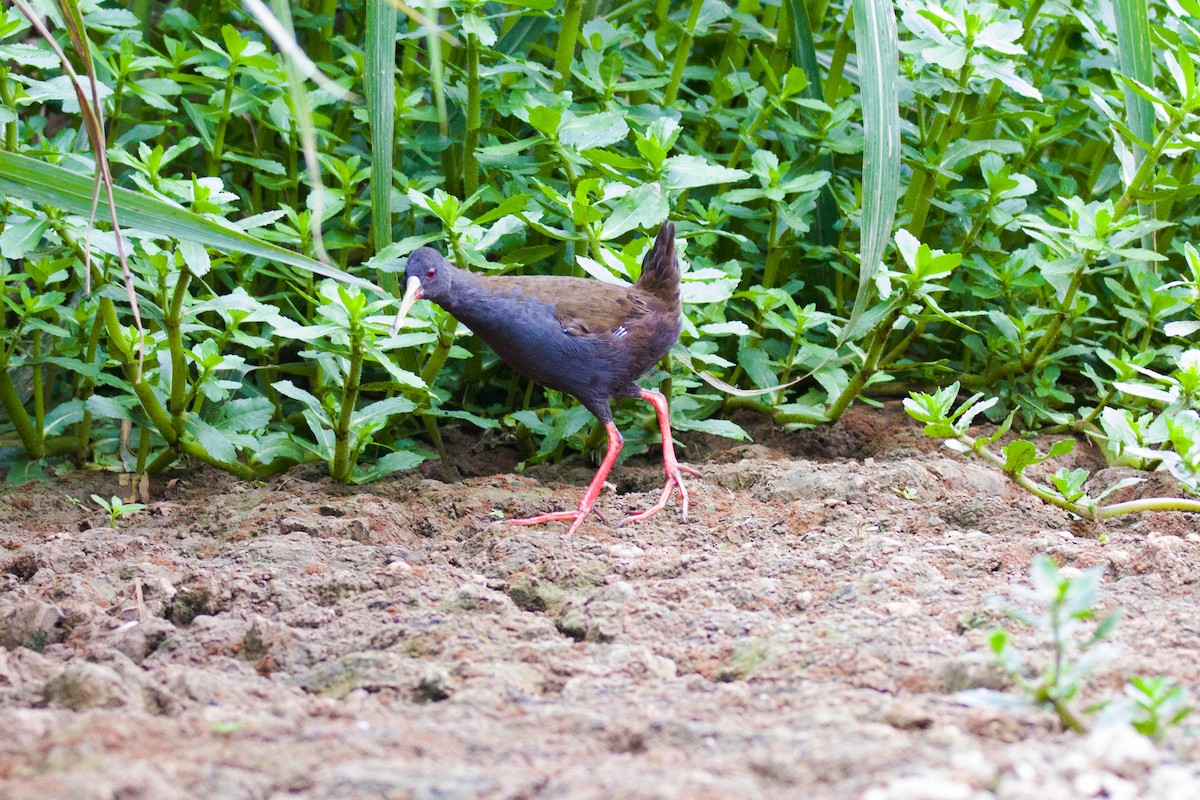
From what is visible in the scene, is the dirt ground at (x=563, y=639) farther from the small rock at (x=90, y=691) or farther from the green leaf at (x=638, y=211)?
the green leaf at (x=638, y=211)

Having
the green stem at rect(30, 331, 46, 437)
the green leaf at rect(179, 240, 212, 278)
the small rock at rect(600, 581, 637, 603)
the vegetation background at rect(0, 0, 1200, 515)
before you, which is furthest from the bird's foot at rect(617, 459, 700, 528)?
the green stem at rect(30, 331, 46, 437)

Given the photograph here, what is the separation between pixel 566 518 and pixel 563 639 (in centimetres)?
102

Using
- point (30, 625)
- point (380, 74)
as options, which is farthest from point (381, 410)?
point (30, 625)

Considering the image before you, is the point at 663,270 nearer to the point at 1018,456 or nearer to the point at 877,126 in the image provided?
the point at 877,126

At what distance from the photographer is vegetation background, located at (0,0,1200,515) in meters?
3.11

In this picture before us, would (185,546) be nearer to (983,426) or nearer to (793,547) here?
(793,547)

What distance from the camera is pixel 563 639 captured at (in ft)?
6.93

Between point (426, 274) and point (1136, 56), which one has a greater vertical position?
point (1136, 56)

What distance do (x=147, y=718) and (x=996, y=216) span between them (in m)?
3.07

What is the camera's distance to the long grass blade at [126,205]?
7.14 ft

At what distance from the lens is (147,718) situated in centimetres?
158

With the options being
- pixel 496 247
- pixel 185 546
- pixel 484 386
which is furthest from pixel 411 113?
pixel 185 546

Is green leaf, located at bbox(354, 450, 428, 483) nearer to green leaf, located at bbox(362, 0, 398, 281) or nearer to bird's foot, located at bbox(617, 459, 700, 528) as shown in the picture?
bird's foot, located at bbox(617, 459, 700, 528)

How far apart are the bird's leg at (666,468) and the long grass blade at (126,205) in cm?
112
